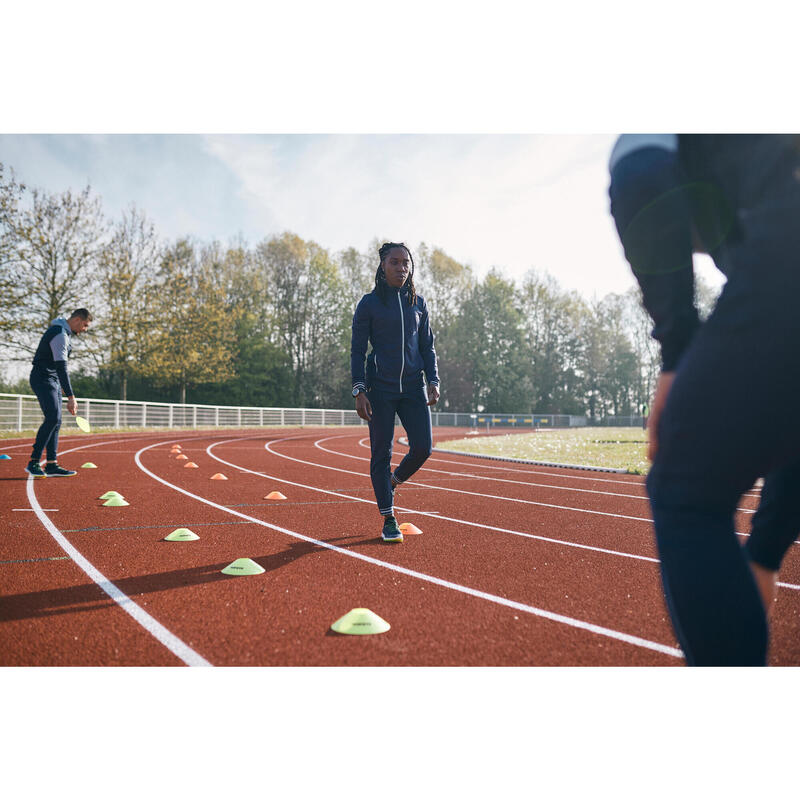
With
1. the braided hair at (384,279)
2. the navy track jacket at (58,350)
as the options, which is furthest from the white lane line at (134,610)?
the navy track jacket at (58,350)

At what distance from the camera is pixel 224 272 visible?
33625mm

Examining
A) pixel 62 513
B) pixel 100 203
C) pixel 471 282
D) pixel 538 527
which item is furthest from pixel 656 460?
pixel 471 282

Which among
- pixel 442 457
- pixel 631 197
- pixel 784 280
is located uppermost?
pixel 631 197

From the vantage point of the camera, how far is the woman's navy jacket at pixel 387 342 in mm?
3979

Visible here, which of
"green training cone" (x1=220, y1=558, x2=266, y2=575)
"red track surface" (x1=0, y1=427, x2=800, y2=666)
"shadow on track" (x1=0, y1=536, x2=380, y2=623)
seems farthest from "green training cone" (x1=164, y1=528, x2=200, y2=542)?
"green training cone" (x1=220, y1=558, x2=266, y2=575)

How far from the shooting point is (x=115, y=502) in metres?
5.55

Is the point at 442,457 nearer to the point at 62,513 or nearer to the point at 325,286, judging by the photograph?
the point at 62,513

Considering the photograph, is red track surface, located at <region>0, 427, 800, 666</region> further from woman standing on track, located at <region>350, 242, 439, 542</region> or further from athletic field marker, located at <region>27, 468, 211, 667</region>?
woman standing on track, located at <region>350, 242, 439, 542</region>

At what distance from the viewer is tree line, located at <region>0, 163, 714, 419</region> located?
1964cm

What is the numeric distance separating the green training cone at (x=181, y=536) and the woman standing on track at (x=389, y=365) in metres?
1.33

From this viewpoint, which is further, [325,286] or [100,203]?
[325,286]

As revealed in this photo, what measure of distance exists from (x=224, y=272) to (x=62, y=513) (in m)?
30.6

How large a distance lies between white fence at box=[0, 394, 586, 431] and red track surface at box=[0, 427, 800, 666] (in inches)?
447

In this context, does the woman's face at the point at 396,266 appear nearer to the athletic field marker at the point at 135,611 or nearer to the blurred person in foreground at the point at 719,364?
the athletic field marker at the point at 135,611
